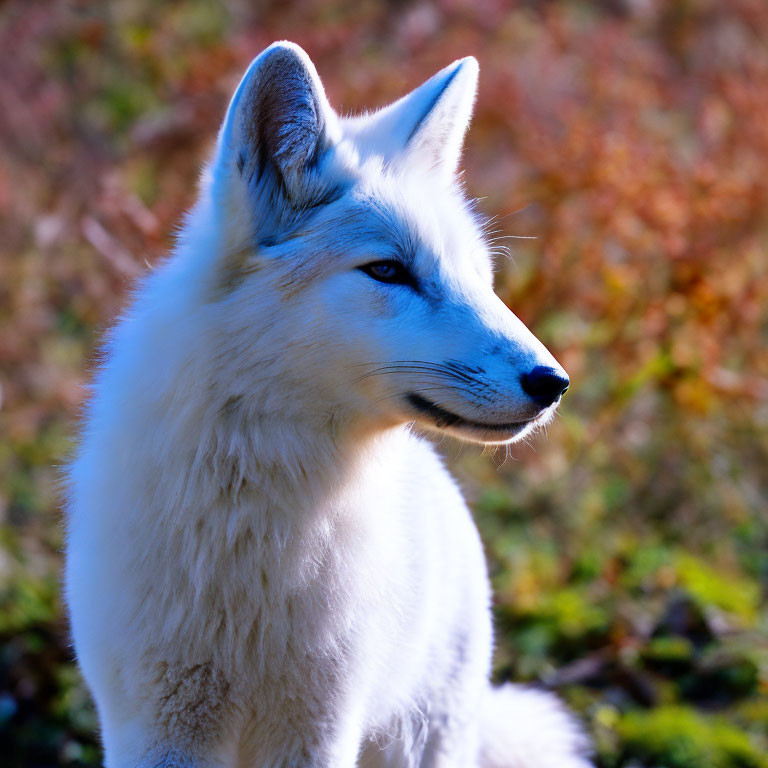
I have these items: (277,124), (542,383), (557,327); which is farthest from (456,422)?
(557,327)

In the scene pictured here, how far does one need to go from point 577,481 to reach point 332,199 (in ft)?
14.1

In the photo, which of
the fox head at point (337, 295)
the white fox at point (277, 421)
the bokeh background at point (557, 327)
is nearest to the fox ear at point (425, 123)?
the white fox at point (277, 421)

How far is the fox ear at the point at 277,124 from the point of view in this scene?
2365mm

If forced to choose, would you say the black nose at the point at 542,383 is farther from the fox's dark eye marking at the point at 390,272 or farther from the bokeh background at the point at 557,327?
the bokeh background at the point at 557,327

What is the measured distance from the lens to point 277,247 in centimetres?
250

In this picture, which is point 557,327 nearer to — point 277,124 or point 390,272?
point 390,272

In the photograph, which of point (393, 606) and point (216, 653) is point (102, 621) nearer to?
point (216, 653)

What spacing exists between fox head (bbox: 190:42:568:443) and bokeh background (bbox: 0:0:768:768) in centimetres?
252

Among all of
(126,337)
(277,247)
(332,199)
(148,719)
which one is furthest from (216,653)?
(332,199)

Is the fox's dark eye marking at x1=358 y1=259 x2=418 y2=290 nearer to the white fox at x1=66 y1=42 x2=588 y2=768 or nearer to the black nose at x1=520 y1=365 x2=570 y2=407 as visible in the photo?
the white fox at x1=66 y1=42 x2=588 y2=768

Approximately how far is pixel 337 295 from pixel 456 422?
0.49 metres

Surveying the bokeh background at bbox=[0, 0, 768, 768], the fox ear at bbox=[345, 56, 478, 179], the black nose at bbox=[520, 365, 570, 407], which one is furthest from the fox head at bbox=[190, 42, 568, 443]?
the bokeh background at bbox=[0, 0, 768, 768]

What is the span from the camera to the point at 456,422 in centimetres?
248

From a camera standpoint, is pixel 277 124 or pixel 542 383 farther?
pixel 277 124
